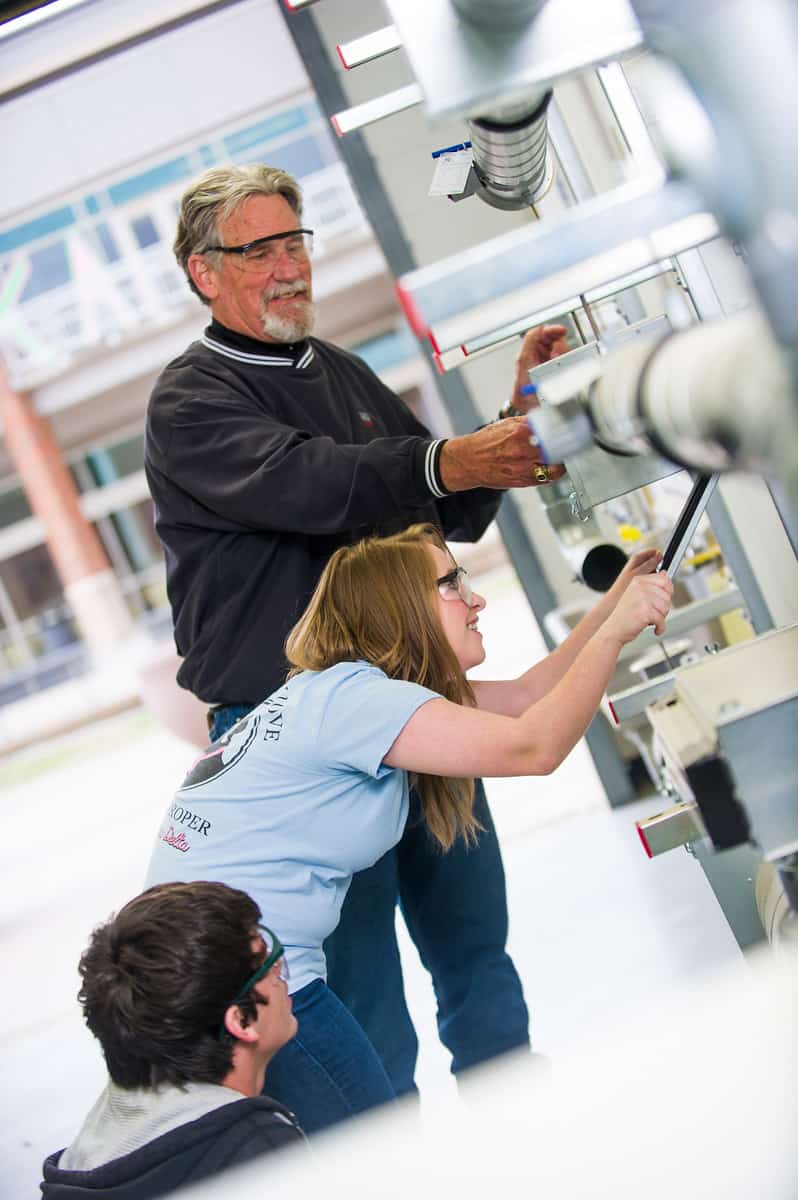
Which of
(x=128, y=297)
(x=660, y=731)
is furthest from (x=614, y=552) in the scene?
(x=128, y=297)

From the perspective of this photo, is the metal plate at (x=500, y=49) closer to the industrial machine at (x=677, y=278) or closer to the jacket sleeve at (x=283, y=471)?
the industrial machine at (x=677, y=278)

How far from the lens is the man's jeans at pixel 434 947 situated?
1.65 metres

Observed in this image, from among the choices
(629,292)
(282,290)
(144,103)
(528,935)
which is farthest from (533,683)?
(144,103)

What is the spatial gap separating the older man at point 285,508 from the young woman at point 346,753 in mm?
150

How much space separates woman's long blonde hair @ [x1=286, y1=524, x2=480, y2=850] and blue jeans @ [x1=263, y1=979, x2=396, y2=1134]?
15.4 inches

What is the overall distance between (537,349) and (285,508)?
41 centimetres

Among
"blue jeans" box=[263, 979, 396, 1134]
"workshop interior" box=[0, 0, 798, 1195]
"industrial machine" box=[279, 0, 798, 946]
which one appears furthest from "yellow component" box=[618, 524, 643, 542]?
"blue jeans" box=[263, 979, 396, 1134]

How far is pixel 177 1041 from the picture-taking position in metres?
1.11

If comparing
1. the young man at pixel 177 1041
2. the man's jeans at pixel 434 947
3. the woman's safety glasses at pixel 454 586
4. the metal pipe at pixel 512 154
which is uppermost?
the metal pipe at pixel 512 154

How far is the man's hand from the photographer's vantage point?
63.9 inches

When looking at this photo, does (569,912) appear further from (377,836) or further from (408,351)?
(408,351)

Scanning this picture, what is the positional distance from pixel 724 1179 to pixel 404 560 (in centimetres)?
105

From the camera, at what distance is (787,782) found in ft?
2.54

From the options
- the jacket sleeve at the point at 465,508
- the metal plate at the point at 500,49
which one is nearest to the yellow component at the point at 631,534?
the jacket sleeve at the point at 465,508
